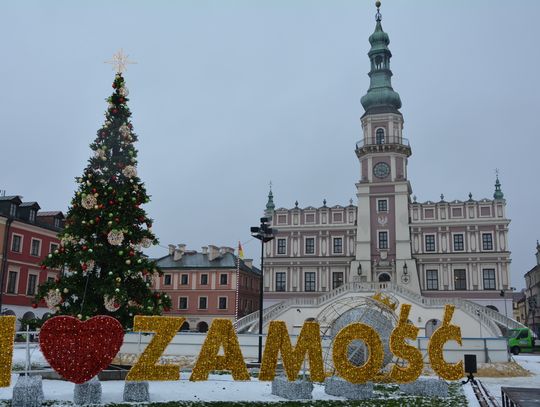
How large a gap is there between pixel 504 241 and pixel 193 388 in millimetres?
41750

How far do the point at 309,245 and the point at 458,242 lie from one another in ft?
47.4

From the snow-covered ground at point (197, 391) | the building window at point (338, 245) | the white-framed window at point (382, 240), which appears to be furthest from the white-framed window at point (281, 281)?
the snow-covered ground at point (197, 391)

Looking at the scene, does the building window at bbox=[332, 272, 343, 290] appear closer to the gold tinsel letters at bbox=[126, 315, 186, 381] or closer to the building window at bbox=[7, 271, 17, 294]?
the building window at bbox=[7, 271, 17, 294]

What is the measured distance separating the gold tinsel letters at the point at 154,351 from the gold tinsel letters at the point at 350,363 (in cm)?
456

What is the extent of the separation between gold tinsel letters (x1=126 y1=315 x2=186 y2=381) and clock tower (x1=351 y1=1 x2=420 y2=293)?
3906cm

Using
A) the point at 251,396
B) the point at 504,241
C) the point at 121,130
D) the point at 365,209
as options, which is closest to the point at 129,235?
the point at 121,130

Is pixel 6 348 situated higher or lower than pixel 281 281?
lower

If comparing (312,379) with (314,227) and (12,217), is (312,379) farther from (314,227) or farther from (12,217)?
(314,227)

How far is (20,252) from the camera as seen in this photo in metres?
45.3

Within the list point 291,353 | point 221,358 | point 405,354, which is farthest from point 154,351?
point 405,354

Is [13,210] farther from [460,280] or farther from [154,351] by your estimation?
[460,280]

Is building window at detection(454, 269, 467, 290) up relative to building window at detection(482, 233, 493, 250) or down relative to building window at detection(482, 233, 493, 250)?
down

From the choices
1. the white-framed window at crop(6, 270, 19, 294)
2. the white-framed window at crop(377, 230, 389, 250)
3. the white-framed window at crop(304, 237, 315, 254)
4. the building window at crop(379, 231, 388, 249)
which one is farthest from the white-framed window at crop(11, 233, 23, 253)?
the building window at crop(379, 231, 388, 249)

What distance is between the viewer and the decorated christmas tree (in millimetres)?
19141
